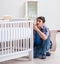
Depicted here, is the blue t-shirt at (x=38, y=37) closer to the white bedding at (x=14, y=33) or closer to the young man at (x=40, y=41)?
the young man at (x=40, y=41)

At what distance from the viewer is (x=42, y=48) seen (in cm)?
354

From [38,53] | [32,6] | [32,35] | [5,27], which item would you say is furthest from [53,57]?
[32,6]

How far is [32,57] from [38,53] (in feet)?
0.95

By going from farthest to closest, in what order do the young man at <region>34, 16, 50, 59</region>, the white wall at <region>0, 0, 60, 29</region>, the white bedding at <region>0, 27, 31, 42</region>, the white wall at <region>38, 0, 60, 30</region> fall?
the white wall at <region>38, 0, 60, 30</region>, the white wall at <region>0, 0, 60, 29</region>, the young man at <region>34, 16, 50, 59</region>, the white bedding at <region>0, 27, 31, 42</region>

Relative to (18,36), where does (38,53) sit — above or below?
below

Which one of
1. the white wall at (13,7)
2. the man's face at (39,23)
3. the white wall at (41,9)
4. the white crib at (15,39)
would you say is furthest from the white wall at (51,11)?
the white crib at (15,39)

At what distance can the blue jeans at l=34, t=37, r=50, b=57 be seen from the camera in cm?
351

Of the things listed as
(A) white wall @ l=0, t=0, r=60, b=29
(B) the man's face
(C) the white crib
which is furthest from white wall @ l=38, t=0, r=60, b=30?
(C) the white crib

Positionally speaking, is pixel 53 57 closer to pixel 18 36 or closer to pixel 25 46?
pixel 25 46

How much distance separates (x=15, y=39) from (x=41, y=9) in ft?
18.1

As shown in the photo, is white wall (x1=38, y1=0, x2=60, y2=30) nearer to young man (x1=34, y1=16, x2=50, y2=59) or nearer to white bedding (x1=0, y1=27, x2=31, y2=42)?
young man (x1=34, y1=16, x2=50, y2=59)

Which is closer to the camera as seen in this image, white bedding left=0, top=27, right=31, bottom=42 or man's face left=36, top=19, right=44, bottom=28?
white bedding left=0, top=27, right=31, bottom=42

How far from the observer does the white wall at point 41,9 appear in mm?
8258

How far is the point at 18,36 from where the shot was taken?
3.04 meters
